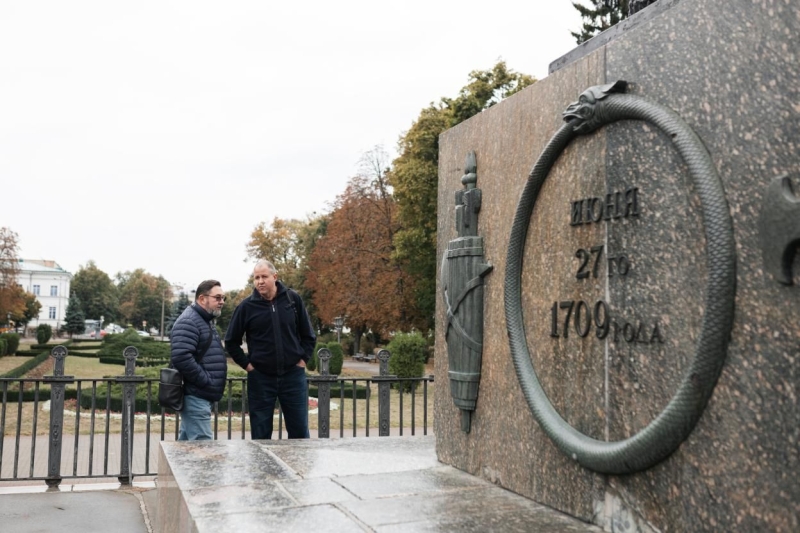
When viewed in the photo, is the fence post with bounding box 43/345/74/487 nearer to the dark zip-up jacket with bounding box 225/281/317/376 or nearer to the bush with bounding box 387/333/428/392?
the dark zip-up jacket with bounding box 225/281/317/376

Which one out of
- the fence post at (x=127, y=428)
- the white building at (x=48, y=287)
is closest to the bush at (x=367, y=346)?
the fence post at (x=127, y=428)

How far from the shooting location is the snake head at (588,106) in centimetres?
284

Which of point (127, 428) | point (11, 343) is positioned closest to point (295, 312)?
point (127, 428)

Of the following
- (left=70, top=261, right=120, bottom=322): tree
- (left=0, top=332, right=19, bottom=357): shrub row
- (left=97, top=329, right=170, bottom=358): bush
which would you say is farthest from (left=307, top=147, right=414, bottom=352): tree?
(left=70, top=261, right=120, bottom=322): tree

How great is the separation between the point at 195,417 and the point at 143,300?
331 ft

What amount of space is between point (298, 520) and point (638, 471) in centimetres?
142

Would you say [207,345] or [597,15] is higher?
[597,15]

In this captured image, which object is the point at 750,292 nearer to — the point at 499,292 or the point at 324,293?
the point at 499,292

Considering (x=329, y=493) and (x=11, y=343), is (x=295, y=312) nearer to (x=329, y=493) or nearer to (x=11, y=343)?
(x=329, y=493)

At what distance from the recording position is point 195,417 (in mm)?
5582

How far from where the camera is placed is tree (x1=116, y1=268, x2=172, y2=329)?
99.5 m

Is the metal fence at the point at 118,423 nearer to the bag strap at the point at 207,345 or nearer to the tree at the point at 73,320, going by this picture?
the bag strap at the point at 207,345

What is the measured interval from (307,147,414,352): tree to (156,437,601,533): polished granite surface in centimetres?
2576

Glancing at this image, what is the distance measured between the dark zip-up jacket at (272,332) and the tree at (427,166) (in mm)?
19260
